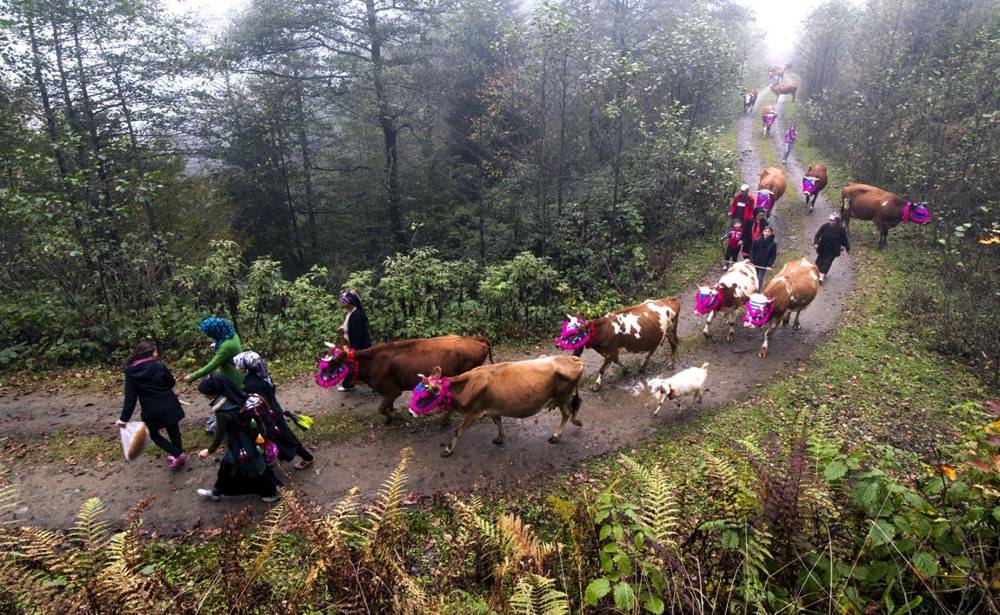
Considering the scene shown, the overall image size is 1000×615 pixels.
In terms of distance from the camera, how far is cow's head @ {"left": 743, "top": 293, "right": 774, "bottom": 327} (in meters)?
10.8

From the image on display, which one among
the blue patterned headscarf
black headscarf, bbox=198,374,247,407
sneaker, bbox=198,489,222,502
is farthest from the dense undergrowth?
the blue patterned headscarf

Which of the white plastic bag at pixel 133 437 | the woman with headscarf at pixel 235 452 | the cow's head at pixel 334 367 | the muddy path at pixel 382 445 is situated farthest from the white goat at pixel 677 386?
the white plastic bag at pixel 133 437

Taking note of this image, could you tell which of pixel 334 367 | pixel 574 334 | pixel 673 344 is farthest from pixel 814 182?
pixel 334 367

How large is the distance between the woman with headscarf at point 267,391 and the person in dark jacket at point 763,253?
11130mm

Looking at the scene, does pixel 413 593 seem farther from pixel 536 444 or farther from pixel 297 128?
pixel 297 128

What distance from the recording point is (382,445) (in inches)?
336

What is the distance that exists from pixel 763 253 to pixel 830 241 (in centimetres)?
267

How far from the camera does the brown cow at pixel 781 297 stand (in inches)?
426

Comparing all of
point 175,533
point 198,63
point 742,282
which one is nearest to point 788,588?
point 175,533

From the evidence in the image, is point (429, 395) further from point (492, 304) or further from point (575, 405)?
point (492, 304)

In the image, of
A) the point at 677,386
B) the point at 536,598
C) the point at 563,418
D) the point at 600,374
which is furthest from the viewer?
the point at 600,374

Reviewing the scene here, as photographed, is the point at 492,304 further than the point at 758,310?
Yes

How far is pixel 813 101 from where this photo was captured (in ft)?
95.5

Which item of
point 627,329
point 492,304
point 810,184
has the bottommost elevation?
point 627,329
